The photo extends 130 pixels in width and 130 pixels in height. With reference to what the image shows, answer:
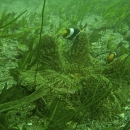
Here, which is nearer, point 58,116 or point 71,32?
point 58,116

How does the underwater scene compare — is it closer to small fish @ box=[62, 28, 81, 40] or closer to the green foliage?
the green foliage

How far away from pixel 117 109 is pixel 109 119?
17cm

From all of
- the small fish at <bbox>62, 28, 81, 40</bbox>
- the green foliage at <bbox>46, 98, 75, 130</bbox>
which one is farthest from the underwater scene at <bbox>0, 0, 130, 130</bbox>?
the small fish at <bbox>62, 28, 81, 40</bbox>

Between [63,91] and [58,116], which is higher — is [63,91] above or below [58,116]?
above

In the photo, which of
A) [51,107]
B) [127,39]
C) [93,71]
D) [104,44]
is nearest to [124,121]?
[93,71]

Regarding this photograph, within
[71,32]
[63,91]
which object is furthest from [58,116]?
[71,32]

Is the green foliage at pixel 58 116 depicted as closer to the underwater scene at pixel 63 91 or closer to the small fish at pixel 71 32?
the underwater scene at pixel 63 91

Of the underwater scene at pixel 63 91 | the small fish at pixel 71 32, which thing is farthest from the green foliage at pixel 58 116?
the small fish at pixel 71 32

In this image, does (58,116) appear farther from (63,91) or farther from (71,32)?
(71,32)

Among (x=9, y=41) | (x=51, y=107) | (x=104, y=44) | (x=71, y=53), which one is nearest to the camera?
(x=51, y=107)

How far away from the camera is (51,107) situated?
2285mm

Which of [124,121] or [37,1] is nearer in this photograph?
[124,121]

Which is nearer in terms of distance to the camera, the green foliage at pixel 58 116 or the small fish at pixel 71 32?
the green foliage at pixel 58 116

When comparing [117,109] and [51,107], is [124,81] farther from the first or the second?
[51,107]
